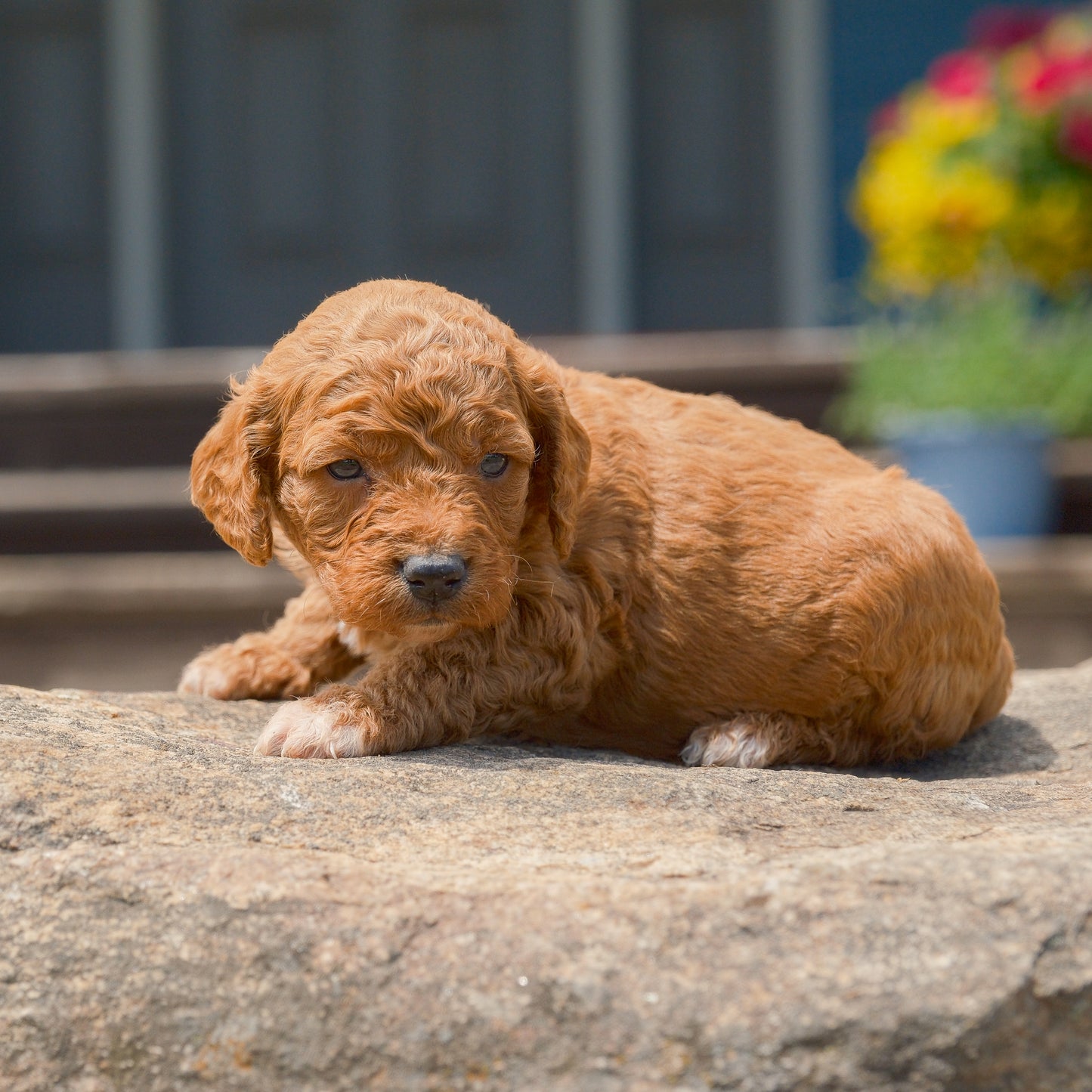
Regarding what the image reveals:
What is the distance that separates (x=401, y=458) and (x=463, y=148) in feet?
27.1

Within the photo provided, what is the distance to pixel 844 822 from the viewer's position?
2.80 metres

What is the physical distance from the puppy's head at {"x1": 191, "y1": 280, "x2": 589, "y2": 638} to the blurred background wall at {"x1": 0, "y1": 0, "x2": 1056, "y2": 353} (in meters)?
7.61

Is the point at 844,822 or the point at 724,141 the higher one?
the point at 724,141

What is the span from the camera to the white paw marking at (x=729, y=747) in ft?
11.5

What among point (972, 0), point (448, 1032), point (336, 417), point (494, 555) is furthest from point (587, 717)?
point (972, 0)

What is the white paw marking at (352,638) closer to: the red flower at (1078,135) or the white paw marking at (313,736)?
the white paw marking at (313,736)

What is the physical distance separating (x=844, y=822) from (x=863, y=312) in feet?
26.1

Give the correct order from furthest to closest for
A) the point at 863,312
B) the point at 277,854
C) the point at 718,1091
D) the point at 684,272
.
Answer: the point at 684,272
the point at 863,312
the point at 277,854
the point at 718,1091

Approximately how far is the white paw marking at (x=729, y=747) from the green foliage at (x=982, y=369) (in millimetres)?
→ 4425

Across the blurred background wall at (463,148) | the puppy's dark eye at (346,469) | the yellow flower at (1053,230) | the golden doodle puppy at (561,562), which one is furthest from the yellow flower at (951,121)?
the puppy's dark eye at (346,469)

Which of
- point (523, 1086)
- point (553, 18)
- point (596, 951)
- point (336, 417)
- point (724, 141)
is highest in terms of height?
point (553, 18)

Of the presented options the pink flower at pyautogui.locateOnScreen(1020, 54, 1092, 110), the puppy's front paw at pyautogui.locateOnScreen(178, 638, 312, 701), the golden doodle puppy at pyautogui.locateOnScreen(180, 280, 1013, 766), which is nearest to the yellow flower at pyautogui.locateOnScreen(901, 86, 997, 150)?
the pink flower at pyautogui.locateOnScreen(1020, 54, 1092, 110)

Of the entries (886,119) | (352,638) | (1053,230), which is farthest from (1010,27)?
(352,638)

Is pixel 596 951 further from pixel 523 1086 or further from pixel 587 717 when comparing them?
pixel 587 717
